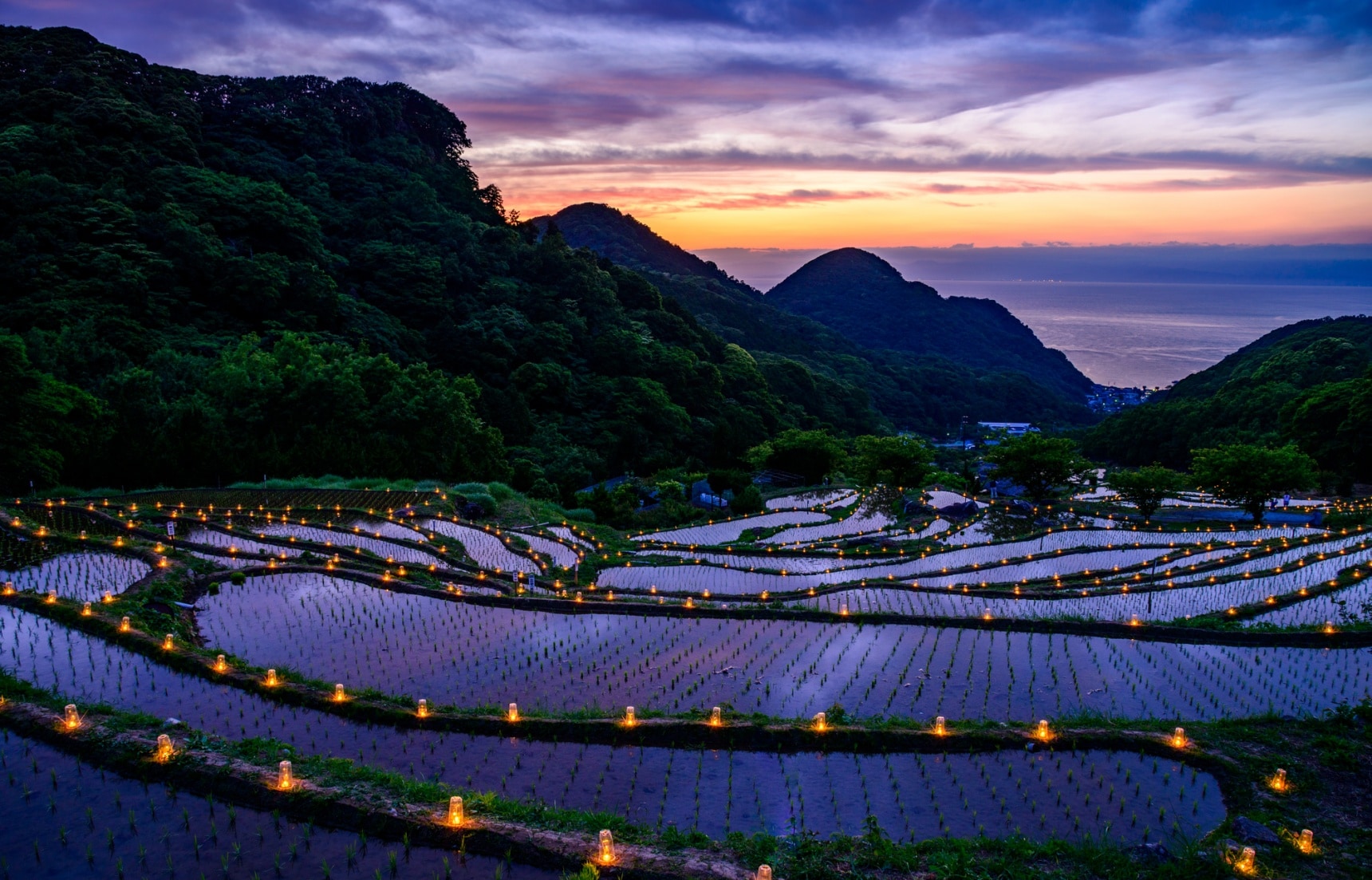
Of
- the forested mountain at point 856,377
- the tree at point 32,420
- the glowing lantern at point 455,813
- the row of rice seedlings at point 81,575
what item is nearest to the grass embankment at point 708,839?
the glowing lantern at point 455,813

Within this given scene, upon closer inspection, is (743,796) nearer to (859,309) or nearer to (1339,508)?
(1339,508)

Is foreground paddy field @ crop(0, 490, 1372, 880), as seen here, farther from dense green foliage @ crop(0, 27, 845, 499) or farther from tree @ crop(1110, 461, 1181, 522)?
dense green foliage @ crop(0, 27, 845, 499)

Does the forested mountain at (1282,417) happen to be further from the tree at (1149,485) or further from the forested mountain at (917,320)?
the forested mountain at (917,320)

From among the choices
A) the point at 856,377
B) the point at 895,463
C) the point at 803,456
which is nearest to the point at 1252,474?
the point at 895,463

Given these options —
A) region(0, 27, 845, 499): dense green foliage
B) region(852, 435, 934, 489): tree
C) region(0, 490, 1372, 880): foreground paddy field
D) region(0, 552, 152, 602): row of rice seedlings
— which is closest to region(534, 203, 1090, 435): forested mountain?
region(0, 27, 845, 499): dense green foliage

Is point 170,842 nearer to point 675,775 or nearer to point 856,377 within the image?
point 675,775

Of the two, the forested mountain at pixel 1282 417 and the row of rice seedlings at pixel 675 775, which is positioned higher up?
the forested mountain at pixel 1282 417

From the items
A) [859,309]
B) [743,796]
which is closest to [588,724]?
[743,796]
